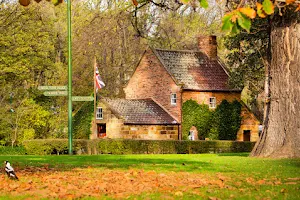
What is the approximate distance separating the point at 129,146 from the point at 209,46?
1996cm

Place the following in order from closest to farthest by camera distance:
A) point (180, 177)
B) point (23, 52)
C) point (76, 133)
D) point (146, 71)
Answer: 1. point (180, 177)
2. point (23, 52)
3. point (76, 133)
4. point (146, 71)

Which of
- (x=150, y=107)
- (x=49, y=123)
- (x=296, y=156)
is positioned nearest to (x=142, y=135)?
(x=150, y=107)

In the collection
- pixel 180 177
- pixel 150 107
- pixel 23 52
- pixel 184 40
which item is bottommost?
pixel 180 177

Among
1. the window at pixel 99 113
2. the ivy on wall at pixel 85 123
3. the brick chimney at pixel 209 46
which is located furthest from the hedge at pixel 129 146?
the brick chimney at pixel 209 46

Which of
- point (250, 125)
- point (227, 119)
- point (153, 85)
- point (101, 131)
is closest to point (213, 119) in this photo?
point (227, 119)

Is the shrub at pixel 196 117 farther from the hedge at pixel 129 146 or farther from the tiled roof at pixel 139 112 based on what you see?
the hedge at pixel 129 146

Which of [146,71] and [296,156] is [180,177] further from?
[146,71]

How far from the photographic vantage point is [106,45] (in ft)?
207

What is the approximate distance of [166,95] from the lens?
53.7 m

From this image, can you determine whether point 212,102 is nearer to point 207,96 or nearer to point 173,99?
point 207,96

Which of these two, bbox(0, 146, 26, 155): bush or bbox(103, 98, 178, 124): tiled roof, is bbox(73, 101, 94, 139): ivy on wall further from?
bbox(0, 146, 26, 155): bush

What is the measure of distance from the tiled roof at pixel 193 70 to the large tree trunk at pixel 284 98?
92.4 feet

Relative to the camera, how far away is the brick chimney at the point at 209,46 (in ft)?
187

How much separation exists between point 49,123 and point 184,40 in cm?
2527
